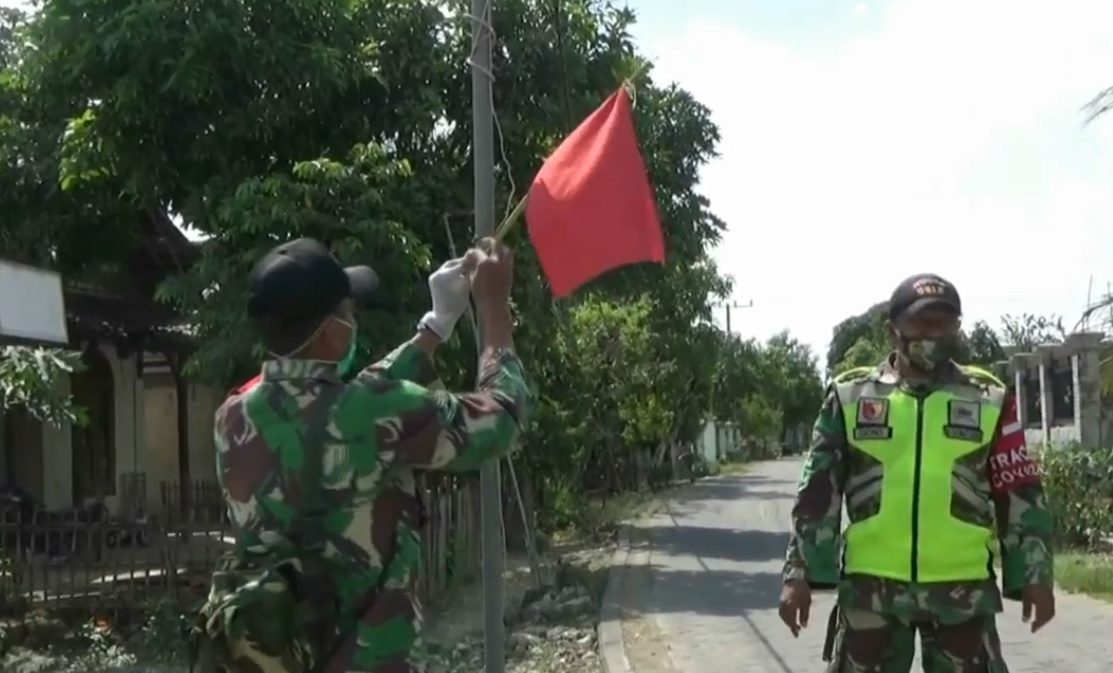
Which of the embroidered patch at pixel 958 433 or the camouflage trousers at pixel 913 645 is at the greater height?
the embroidered patch at pixel 958 433

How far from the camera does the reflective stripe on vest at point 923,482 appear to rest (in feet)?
13.6

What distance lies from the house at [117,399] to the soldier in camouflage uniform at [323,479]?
411 inches

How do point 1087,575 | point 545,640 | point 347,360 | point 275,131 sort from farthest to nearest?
point 1087,575 < point 275,131 < point 545,640 < point 347,360

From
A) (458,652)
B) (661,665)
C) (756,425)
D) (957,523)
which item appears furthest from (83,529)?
(756,425)

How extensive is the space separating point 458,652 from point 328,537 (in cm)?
682

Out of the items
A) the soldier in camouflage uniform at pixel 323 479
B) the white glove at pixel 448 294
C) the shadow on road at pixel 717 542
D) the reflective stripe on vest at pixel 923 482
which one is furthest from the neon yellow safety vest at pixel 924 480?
the shadow on road at pixel 717 542

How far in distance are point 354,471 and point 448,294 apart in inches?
25.6

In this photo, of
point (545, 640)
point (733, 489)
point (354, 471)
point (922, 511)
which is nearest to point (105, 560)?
point (545, 640)

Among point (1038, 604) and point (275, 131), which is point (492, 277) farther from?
point (275, 131)

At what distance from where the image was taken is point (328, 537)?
9.70ft

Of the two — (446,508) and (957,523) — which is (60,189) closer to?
(446,508)

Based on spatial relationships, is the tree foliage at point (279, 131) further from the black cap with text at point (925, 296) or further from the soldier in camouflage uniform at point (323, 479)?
the soldier in camouflage uniform at point (323, 479)

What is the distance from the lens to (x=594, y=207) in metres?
4.27

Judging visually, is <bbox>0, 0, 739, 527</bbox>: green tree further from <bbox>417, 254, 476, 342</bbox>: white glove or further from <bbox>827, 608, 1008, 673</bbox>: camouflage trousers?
<bbox>417, 254, 476, 342</bbox>: white glove
